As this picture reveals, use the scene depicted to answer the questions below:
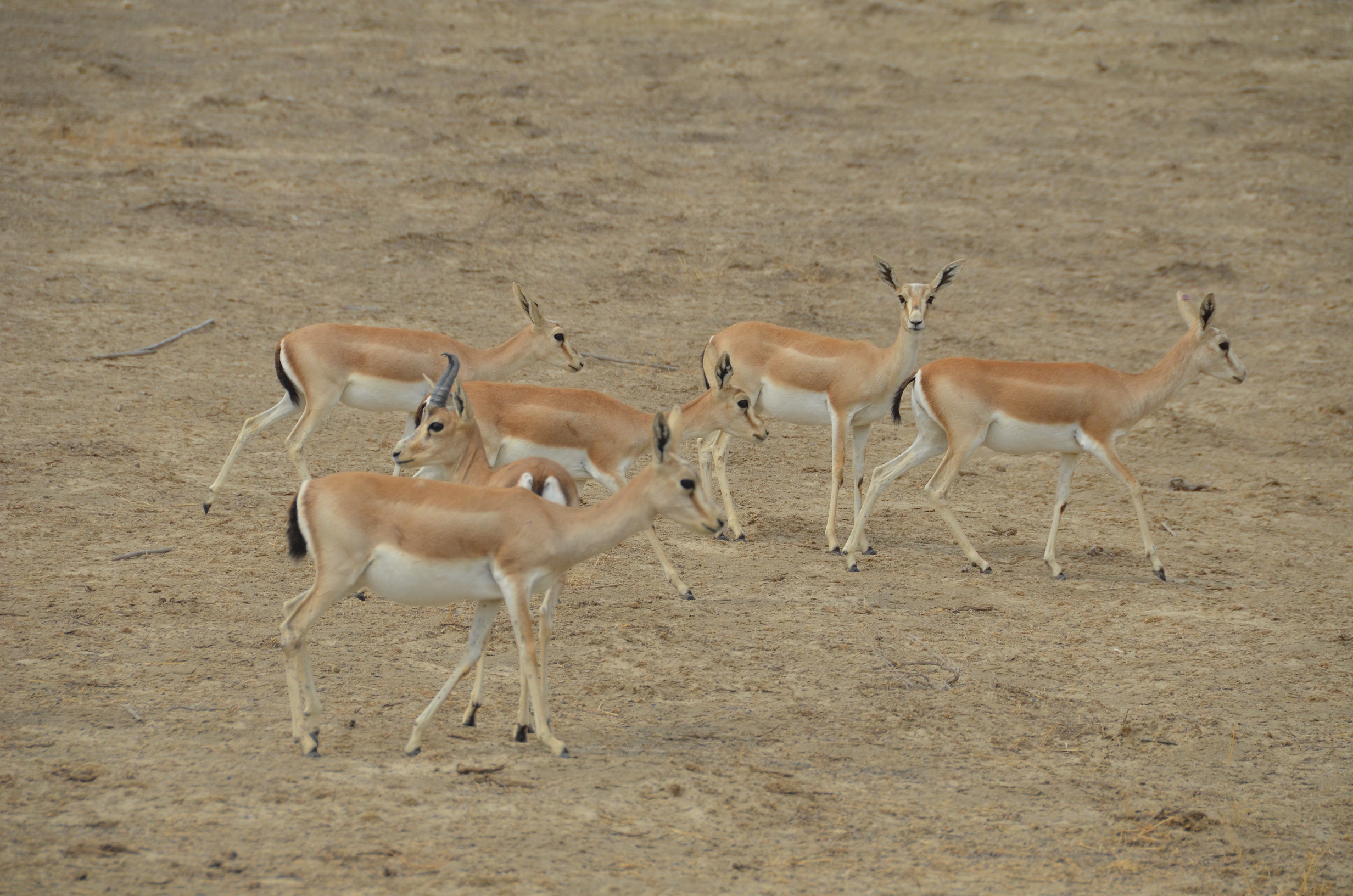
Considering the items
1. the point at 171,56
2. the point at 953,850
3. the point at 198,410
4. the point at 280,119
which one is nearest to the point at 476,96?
the point at 280,119

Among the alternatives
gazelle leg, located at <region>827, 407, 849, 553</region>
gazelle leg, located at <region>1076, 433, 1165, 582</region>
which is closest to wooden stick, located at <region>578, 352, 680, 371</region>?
gazelle leg, located at <region>827, 407, 849, 553</region>

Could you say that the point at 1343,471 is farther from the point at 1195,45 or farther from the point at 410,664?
the point at 1195,45

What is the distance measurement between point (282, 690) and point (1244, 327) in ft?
39.5

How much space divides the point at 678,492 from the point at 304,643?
193 cm

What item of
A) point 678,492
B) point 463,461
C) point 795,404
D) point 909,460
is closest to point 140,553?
point 463,461

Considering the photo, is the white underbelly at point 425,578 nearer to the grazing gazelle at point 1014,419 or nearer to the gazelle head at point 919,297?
the grazing gazelle at point 1014,419

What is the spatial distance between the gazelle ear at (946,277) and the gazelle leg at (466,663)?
493 centimetres

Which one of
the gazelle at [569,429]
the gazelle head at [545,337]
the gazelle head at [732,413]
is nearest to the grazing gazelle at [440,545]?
the gazelle at [569,429]

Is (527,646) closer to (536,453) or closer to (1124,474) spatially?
(536,453)

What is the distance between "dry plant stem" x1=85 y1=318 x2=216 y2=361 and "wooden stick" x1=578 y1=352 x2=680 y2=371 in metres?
3.75

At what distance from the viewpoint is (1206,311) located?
10773 mm

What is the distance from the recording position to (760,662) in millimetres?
8031

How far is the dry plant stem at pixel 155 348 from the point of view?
12.5 m

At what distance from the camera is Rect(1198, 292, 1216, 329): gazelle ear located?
1073 centimetres
